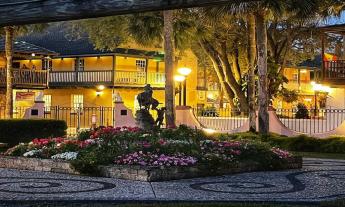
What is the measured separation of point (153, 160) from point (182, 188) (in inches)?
83.9

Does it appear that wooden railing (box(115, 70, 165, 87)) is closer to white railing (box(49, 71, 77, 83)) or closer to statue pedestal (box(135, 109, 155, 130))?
white railing (box(49, 71, 77, 83))

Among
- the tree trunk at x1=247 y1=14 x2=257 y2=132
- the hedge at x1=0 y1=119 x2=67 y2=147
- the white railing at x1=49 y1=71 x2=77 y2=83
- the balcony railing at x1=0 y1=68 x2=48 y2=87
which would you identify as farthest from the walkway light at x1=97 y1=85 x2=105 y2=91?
the hedge at x1=0 y1=119 x2=67 y2=147

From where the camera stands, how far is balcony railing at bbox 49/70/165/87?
4975cm

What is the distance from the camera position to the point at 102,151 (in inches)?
609

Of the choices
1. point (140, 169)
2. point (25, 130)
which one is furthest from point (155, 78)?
point (140, 169)

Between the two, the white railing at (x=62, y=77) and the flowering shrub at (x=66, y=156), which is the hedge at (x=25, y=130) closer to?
the flowering shrub at (x=66, y=156)

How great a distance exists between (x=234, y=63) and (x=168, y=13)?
16013 millimetres

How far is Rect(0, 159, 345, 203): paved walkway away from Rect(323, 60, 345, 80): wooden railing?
58.8ft

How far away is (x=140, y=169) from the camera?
1374cm

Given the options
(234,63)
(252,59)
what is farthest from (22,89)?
(252,59)

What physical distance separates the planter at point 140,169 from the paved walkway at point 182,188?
1.07 ft

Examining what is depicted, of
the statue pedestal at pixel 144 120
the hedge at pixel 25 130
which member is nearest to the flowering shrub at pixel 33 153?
the statue pedestal at pixel 144 120

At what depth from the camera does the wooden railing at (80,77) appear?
49.8m

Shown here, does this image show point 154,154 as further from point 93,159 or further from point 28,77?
point 28,77
